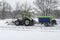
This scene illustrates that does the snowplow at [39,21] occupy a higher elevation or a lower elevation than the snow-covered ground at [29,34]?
higher

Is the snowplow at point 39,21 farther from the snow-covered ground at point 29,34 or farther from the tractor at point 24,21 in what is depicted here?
the snow-covered ground at point 29,34

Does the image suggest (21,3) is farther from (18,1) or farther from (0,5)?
(0,5)

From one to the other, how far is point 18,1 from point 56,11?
8364mm

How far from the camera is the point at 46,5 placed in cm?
2538

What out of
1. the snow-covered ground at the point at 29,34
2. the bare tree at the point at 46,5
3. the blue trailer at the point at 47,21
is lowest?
the snow-covered ground at the point at 29,34

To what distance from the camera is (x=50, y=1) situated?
82.8ft

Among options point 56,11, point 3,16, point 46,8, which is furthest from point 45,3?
point 3,16

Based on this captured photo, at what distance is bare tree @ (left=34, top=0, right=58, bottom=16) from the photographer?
993 inches

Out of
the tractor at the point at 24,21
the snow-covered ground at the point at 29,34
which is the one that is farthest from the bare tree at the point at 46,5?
the snow-covered ground at the point at 29,34

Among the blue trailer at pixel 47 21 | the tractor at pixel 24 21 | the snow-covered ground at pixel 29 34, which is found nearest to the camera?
the snow-covered ground at pixel 29 34

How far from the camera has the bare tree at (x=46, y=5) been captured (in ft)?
82.8

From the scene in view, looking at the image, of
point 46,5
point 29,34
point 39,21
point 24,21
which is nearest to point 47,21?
point 39,21

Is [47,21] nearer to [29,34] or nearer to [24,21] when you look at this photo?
[24,21]

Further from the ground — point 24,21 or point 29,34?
point 24,21
